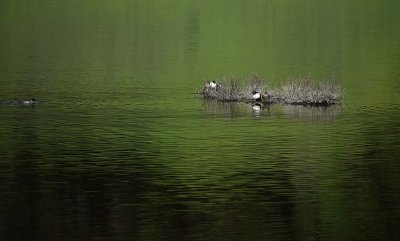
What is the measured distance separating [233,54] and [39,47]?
19.5 metres

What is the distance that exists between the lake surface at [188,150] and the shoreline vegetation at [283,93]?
981 millimetres

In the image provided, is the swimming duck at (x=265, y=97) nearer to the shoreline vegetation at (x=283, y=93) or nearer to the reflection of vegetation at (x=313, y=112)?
the shoreline vegetation at (x=283, y=93)

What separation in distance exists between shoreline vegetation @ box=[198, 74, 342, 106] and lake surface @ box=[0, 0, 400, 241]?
981 millimetres

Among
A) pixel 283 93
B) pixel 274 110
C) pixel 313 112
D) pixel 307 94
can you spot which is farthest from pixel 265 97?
pixel 313 112

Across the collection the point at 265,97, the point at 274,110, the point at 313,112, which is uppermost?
the point at 265,97

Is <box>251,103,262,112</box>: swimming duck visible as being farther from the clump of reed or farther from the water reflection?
the clump of reed

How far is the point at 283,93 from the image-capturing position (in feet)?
196

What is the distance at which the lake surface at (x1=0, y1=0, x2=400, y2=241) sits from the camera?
1150 inches

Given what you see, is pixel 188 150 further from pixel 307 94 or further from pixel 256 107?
pixel 307 94

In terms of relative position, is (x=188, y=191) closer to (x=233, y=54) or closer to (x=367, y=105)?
(x=367, y=105)

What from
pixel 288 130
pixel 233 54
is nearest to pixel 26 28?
pixel 233 54

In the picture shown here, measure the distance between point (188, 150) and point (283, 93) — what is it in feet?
58.9

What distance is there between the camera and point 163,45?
113500 mm

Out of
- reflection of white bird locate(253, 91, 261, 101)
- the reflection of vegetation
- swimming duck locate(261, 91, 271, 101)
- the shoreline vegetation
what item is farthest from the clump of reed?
reflection of white bird locate(253, 91, 261, 101)
